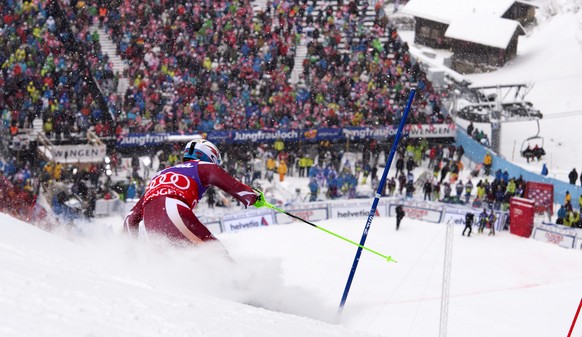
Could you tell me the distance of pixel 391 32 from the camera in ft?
99.3

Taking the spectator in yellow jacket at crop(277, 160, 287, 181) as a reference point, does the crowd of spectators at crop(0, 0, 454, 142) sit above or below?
above

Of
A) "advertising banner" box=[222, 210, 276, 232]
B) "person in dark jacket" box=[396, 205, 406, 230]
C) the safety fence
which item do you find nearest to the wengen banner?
the safety fence

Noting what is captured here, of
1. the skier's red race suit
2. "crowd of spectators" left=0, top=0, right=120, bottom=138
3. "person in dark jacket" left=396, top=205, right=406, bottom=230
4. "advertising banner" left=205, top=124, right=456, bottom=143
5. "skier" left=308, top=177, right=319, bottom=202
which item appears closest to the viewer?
the skier's red race suit

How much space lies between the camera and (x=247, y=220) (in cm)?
2077

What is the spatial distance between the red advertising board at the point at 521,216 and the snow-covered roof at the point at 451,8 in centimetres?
2761

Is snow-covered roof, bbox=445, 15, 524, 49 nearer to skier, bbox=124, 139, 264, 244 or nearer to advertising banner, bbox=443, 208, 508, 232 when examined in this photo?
advertising banner, bbox=443, 208, 508, 232

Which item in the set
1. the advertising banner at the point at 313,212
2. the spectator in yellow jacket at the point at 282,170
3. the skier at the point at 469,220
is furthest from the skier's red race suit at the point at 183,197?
the spectator in yellow jacket at the point at 282,170

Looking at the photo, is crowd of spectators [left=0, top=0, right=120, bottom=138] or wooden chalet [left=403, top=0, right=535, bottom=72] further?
wooden chalet [left=403, top=0, right=535, bottom=72]

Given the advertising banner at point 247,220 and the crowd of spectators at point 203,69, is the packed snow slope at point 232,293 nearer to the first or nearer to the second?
the advertising banner at point 247,220

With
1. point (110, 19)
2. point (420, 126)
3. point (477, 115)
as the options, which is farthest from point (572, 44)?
point (110, 19)

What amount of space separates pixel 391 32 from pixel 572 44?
18.0 metres

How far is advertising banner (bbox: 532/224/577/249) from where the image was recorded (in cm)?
1981

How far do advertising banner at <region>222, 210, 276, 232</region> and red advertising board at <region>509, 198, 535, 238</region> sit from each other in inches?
242

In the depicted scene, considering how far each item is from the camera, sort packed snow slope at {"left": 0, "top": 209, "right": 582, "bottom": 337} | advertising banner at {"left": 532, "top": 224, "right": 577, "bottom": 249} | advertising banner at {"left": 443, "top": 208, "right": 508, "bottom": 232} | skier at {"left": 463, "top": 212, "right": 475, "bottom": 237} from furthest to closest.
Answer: advertising banner at {"left": 443, "top": 208, "right": 508, "bottom": 232}
skier at {"left": 463, "top": 212, "right": 475, "bottom": 237}
advertising banner at {"left": 532, "top": 224, "right": 577, "bottom": 249}
packed snow slope at {"left": 0, "top": 209, "right": 582, "bottom": 337}
